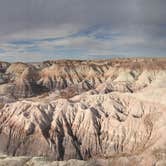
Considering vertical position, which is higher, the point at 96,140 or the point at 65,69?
the point at 65,69

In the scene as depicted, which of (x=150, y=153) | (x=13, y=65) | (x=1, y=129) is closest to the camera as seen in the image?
(x=150, y=153)

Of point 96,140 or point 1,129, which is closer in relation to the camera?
point 96,140

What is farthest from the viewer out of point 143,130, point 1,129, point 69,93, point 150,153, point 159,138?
point 69,93

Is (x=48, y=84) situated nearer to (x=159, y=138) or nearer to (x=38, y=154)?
(x=38, y=154)

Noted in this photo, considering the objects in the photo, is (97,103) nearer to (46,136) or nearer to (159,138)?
(46,136)

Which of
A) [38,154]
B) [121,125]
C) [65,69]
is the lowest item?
[38,154]

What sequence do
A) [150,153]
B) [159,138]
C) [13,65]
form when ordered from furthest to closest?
[13,65]
[159,138]
[150,153]

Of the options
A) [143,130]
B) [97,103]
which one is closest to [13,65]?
[97,103]

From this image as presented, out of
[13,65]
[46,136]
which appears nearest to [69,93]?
[46,136]

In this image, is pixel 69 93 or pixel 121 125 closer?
pixel 121 125
